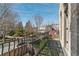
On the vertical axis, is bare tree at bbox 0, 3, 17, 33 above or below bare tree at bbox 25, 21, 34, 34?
above

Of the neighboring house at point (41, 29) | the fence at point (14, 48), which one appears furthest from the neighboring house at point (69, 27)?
the fence at point (14, 48)

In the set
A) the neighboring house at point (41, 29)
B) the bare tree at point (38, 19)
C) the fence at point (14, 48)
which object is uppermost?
the bare tree at point (38, 19)

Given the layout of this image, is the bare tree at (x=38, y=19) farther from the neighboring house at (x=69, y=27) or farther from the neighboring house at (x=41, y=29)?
the neighboring house at (x=69, y=27)

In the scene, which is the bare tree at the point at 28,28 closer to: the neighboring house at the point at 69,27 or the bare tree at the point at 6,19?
the bare tree at the point at 6,19

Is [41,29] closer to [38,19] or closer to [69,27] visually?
[38,19]

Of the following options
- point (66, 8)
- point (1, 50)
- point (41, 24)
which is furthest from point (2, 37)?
point (66, 8)

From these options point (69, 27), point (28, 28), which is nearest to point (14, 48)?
point (28, 28)

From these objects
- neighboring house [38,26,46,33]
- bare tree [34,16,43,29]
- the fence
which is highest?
bare tree [34,16,43,29]

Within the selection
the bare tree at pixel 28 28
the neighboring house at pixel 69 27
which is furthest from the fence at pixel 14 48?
the neighboring house at pixel 69 27

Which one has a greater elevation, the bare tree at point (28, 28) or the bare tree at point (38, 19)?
the bare tree at point (38, 19)

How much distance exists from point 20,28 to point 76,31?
0.46m

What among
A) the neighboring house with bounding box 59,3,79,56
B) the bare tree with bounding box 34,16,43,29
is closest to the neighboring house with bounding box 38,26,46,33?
the bare tree with bounding box 34,16,43,29

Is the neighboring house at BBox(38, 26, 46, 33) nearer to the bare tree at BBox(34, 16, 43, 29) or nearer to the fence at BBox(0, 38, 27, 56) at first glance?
the bare tree at BBox(34, 16, 43, 29)

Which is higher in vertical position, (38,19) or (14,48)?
(38,19)
